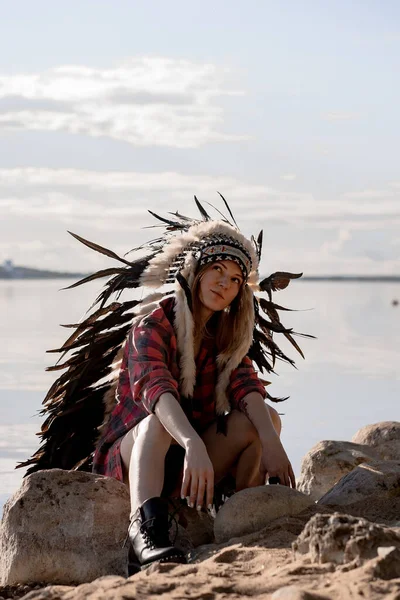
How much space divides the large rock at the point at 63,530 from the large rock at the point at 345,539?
139 centimetres

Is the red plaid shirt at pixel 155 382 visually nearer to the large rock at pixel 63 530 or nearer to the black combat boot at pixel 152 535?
the large rock at pixel 63 530

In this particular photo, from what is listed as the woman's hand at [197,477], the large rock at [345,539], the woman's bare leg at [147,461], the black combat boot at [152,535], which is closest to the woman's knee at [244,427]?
the woman's bare leg at [147,461]

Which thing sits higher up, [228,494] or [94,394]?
[94,394]

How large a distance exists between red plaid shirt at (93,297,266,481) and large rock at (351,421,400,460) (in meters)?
1.50

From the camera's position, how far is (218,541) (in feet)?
17.1

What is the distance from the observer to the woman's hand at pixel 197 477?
504cm

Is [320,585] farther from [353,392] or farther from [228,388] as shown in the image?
[353,392]

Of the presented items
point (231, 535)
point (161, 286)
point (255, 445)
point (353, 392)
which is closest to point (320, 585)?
point (231, 535)

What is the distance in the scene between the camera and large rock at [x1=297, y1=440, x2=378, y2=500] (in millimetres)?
6785

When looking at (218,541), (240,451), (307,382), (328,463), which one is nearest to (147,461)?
(218,541)

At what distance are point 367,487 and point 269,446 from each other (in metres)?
0.55

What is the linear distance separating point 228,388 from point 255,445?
1.17 feet

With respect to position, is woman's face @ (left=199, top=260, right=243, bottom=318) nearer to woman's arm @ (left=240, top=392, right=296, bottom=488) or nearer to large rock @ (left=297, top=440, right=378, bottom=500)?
woman's arm @ (left=240, top=392, right=296, bottom=488)

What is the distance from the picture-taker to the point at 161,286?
612 centimetres
